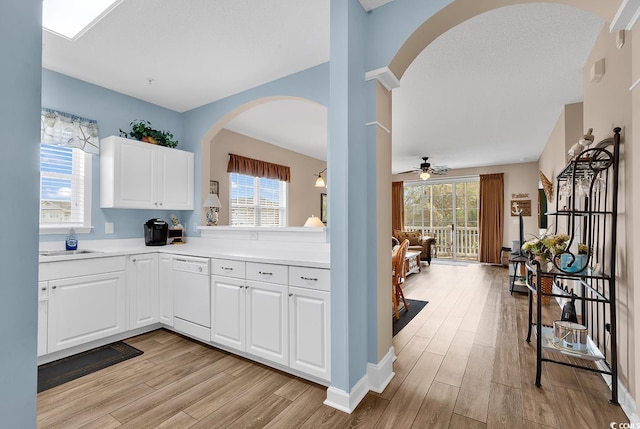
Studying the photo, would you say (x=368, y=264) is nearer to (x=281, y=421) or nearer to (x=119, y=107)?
(x=281, y=421)

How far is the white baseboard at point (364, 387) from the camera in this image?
1.88 m

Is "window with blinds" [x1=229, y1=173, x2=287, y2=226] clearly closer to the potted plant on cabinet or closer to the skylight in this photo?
the potted plant on cabinet

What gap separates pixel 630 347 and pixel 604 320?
0.48m

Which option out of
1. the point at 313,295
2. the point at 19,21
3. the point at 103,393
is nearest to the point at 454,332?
the point at 313,295

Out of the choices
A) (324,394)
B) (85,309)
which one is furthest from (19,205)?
(85,309)

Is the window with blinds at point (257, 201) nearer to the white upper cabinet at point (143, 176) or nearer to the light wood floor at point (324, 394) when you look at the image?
the white upper cabinet at point (143, 176)

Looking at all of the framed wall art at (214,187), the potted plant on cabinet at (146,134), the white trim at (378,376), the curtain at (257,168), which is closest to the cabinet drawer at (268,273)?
the white trim at (378,376)

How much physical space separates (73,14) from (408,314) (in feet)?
13.9

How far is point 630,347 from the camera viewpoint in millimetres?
1821

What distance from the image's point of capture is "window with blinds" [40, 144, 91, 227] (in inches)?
115

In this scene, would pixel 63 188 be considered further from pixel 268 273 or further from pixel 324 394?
pixel 324 394

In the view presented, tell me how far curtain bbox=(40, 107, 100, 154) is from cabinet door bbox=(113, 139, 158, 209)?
0.27 meters

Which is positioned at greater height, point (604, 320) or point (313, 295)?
point (313, 295)

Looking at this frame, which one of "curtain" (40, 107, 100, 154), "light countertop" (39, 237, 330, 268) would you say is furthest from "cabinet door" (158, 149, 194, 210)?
"curtain" (40, 107, 100, 154)
